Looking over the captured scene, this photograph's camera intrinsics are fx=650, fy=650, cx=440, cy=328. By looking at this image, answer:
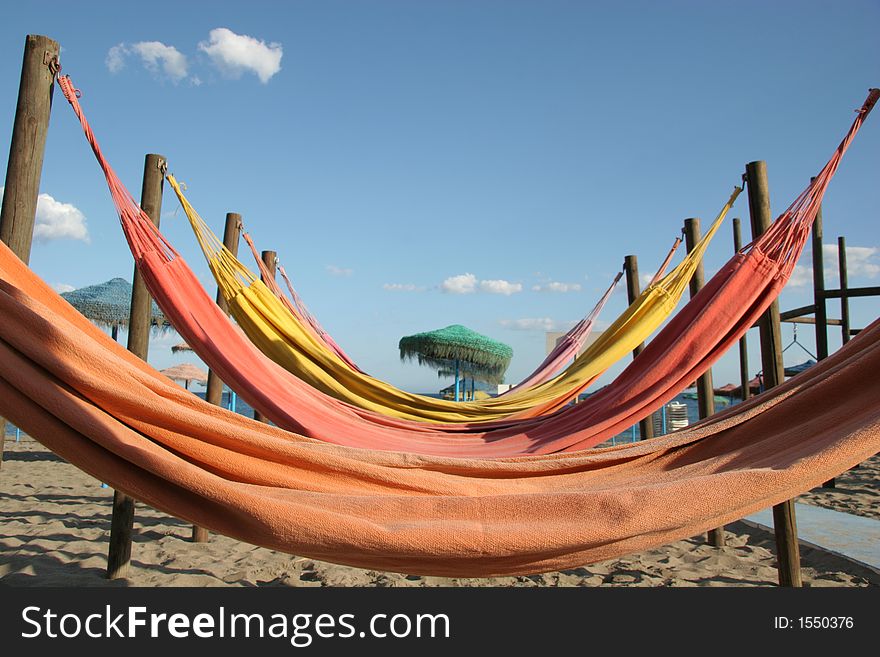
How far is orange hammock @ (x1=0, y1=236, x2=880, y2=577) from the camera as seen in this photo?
104cm

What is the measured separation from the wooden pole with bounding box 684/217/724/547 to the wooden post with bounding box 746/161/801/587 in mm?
586

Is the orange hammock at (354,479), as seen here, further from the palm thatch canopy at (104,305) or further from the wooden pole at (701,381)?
the palm thatch canopy at (104,305)

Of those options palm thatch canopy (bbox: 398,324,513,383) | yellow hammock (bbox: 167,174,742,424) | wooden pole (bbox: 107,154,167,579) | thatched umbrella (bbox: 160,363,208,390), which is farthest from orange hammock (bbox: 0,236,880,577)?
thatched umbrella (bbox: 160,363,208,390)

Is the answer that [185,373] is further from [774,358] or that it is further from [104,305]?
[774,358]

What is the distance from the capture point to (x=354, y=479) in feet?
3.89

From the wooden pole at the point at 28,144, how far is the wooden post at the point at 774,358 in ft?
6.67

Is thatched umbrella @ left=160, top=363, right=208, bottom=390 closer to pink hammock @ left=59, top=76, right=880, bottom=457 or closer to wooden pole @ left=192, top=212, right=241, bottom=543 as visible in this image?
wooden pole @ left=192, top=212, right=241, bottom=543

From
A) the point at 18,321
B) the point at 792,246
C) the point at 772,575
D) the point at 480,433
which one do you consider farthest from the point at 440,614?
the point at 792,246

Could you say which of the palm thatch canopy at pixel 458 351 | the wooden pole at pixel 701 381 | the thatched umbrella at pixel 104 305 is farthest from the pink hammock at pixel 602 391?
the palm thatch canopy at pixel 458 351

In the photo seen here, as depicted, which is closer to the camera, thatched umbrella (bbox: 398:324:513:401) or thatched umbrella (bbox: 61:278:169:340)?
A: thatched umbrella (bbox: 61:278:169:340)

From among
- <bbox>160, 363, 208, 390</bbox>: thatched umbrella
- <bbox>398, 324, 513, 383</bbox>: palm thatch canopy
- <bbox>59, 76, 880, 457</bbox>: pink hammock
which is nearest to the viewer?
<bbox>59, 76, 880, 457</bbox>: pink hammock

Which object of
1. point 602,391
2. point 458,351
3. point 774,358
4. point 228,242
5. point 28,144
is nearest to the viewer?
point 28,144

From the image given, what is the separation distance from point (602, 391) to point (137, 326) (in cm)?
162

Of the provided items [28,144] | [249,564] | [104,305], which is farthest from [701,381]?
[104,305]
